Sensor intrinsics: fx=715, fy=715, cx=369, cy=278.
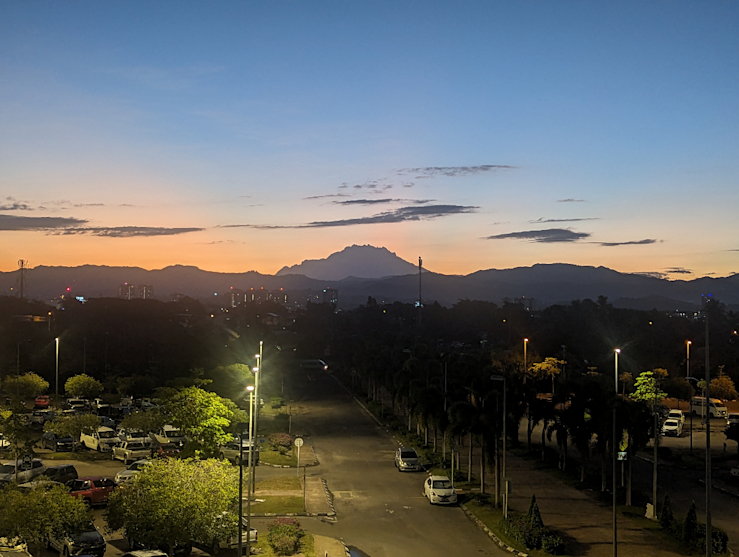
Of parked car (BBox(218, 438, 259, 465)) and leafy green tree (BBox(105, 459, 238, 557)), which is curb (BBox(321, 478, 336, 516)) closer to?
parked car (BBox(218, 438, 259, 465))

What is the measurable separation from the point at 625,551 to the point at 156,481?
17.2 meters

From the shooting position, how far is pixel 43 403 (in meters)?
61.9

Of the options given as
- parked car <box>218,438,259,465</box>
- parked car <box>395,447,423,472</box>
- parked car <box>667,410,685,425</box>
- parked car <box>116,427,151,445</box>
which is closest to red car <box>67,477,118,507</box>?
parked car <box>116,427,151,445</box>

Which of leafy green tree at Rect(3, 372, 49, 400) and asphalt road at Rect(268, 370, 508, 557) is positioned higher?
leafy green tree at Rect(3, 372, 49, 400)

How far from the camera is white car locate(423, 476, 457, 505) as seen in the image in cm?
3347

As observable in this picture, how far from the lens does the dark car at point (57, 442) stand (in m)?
44.5

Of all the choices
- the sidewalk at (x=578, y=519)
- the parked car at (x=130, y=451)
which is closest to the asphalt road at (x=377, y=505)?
the sidewalk at (x=578, y=519)

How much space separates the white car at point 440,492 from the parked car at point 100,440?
20.5m

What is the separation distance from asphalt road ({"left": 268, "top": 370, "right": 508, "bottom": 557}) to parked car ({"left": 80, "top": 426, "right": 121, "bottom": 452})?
1306 cm

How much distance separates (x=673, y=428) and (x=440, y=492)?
1177 inches

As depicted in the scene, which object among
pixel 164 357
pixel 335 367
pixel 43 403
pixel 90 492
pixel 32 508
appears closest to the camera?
pixel 32 508

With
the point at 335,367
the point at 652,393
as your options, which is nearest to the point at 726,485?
the point at 652,393

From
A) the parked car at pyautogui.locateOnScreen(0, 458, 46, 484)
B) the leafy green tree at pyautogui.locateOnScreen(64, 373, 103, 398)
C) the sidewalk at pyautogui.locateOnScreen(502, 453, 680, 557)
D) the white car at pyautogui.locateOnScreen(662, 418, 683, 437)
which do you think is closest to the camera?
the sidewalk at pyautogui.locateOnScreen(502, 453, 680, 557)

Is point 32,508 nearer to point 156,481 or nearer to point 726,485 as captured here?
point 156,481
